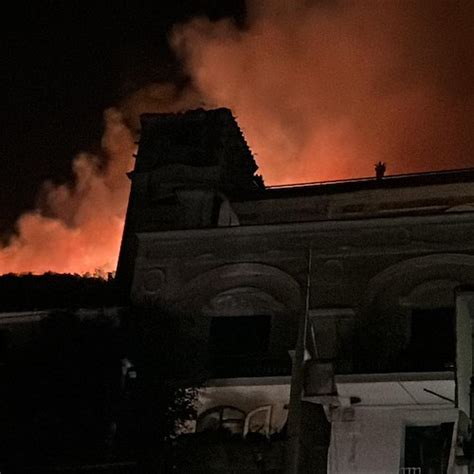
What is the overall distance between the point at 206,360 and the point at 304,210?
9.09 meters

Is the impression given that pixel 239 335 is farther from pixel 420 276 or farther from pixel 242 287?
pixel 420 276

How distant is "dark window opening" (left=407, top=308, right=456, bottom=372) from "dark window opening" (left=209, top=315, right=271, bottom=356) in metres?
4.17

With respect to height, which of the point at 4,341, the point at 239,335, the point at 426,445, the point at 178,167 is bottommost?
the point at 426,445

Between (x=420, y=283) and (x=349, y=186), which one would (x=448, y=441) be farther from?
(x=349, y=186)

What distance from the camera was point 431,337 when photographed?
2756cm

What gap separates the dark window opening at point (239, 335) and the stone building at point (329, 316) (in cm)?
3

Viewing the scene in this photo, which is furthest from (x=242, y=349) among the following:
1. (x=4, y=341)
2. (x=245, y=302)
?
(x=4, y=341)

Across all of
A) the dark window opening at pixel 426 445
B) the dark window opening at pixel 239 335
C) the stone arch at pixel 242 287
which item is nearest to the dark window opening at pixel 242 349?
A: the dark window opening at pixel 239 335

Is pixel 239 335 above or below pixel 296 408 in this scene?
above

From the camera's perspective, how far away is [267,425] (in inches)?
1064

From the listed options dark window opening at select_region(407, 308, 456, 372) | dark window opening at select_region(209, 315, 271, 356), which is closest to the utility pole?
dark window opening at select_region(407, 308, 456, 372)

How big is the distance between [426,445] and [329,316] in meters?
4.82

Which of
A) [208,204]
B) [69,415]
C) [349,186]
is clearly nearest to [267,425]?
[69,415]

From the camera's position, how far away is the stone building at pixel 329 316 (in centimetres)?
2494
